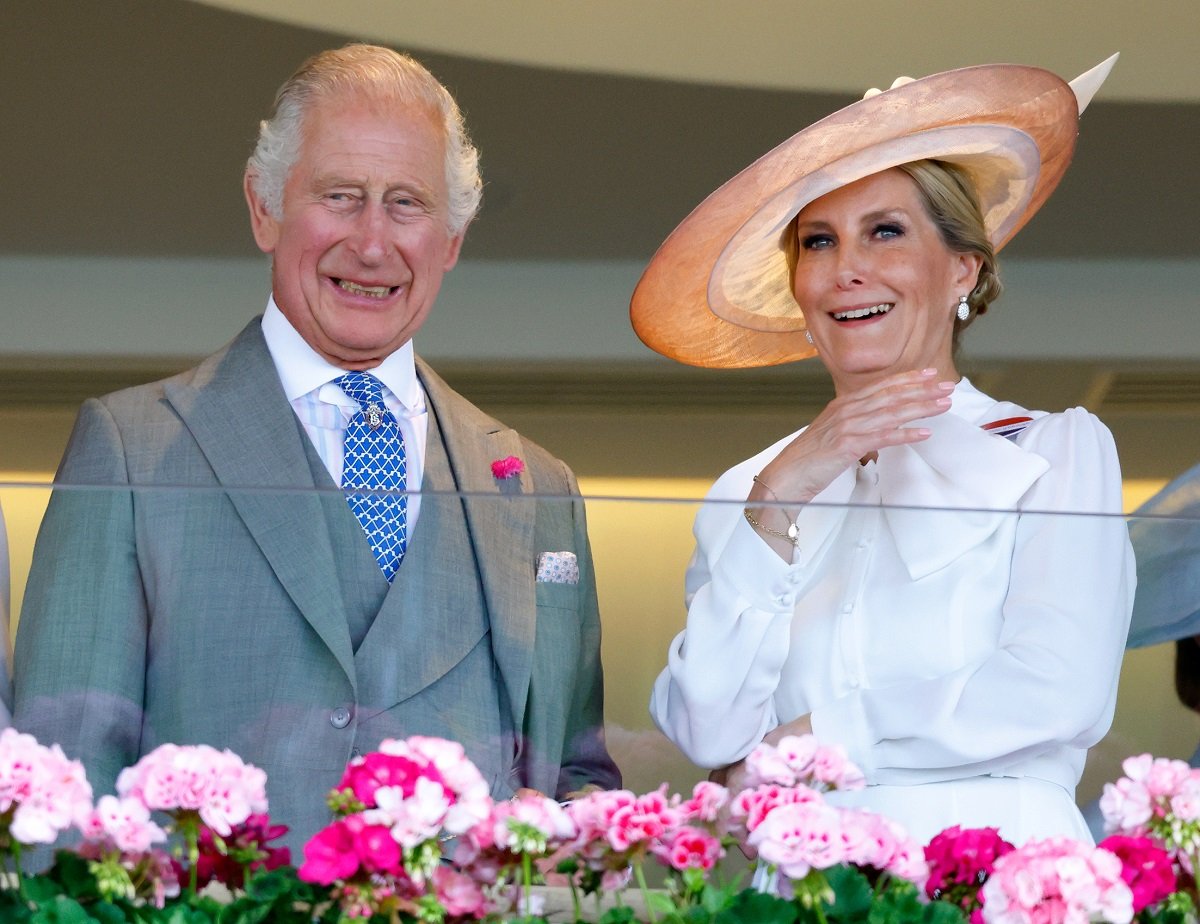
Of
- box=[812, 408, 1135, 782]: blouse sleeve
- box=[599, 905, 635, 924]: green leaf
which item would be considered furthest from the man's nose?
box=[599, 905, 635, 924]: green leaf

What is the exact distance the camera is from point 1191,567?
1412 mm

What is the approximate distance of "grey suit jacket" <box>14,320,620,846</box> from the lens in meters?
1.36

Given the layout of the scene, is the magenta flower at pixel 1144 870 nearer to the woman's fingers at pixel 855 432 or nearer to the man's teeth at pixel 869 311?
the woman's fingers at pixel 855 432

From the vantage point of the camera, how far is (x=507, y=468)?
1.89m

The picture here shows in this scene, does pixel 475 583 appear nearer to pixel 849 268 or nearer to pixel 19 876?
pixel 19 876

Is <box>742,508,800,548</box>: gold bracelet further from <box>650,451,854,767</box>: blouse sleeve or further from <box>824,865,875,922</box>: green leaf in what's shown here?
<box>824,865,875,922</box>: green leaf

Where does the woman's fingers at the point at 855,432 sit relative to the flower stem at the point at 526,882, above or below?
above

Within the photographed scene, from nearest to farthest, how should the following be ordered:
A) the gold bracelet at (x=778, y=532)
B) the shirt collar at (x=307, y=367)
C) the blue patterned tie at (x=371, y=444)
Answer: the gold bracelet at (x=778, y=532) → the blue patterned tie at (x=371, y=444) → the shirt collar at (x=307, y=367)

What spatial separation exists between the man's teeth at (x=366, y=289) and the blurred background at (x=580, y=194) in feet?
9.20

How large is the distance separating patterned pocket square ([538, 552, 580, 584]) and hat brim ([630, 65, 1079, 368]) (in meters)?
0.65

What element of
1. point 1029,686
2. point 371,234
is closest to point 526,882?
point 1029,686

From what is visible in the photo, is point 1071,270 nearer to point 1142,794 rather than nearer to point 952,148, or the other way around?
point 952,148

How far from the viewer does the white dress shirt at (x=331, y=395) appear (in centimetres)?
192

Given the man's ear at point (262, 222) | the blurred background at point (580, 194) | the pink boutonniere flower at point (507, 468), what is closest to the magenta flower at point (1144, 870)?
the pink boutonniere flower at point (507, 468)
